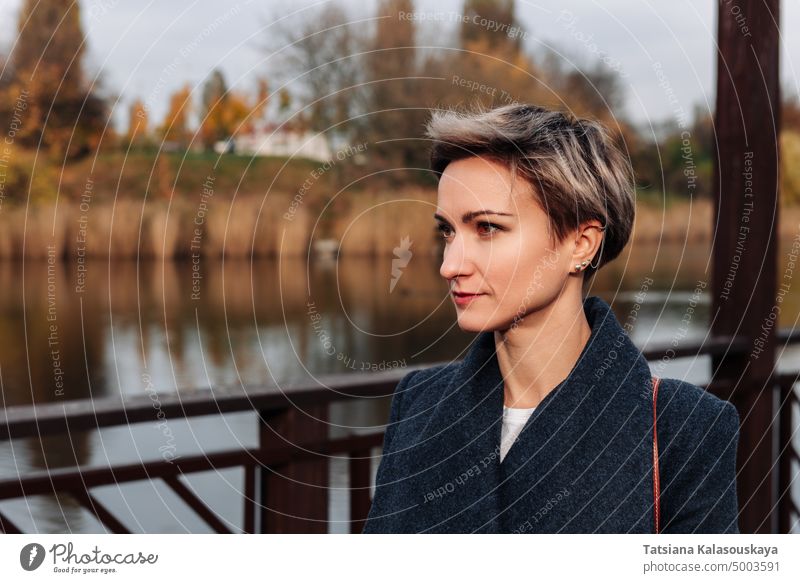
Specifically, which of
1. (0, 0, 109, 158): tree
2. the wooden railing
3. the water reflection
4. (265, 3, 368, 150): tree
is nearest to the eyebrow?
(265, 3, 368, 150): tree

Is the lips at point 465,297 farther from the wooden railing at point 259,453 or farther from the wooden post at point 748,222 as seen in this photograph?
the wooden post at point 748,222

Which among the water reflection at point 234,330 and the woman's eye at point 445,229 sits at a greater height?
the woman's eye at point 445,229

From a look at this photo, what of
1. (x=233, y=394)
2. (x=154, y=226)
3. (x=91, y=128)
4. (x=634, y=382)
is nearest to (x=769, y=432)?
(x=233, y=394)

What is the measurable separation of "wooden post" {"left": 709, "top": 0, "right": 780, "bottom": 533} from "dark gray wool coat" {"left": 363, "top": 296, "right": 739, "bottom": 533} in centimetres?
155

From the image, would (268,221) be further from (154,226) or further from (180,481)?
(180,481)

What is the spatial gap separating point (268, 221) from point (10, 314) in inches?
245

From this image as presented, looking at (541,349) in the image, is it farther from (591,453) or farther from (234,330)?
(234,330)

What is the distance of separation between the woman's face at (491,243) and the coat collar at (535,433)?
0.32ft

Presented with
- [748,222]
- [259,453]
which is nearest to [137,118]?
[259,453]

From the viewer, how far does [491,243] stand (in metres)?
0.96

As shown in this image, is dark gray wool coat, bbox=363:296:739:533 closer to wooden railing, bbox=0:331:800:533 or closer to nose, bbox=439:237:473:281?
nose, bbox=439:237:473:281

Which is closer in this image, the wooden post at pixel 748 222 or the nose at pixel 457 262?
the nose at pixel 457 262

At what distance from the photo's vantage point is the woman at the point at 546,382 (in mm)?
948

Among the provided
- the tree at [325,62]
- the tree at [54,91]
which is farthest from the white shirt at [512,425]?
the tree at [54,91]
